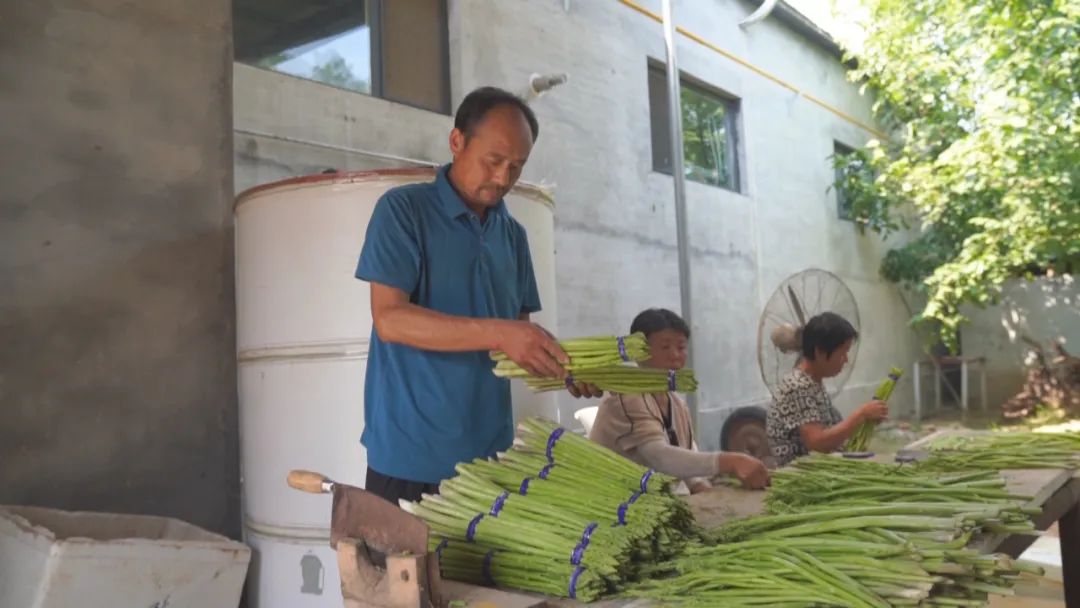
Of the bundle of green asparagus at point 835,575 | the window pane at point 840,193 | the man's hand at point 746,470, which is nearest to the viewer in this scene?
the bundle of green asparagus at point 835,575

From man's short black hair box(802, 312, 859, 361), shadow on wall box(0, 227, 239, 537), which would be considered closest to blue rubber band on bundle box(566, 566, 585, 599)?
shadow on wall box(0, 227, 239, 537)

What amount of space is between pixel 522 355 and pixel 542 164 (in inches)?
177

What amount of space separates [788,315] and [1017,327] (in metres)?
7.48

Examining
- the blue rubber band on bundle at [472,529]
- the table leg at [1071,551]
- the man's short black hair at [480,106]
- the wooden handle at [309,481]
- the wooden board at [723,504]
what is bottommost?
the table leg at [1071,551]

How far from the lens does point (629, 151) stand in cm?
702

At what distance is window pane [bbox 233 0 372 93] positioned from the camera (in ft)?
13.8

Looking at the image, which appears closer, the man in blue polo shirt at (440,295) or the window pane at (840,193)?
the man in blue polo shirt at (440,295)

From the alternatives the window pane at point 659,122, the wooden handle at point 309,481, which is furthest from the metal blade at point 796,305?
the wooden handle at point 309,481

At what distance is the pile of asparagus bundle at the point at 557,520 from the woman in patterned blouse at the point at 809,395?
2.29m

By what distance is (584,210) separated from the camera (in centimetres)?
640

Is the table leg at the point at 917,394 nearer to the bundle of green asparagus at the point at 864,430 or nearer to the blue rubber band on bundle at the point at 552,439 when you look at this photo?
the bundle of green asparagus at the point at 864,430

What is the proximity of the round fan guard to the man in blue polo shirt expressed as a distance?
468cm

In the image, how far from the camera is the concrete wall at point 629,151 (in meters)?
4.46

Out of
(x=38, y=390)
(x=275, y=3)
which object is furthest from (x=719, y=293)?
(x=38, y=390)
